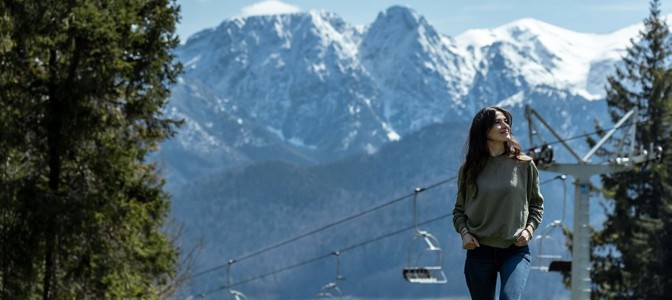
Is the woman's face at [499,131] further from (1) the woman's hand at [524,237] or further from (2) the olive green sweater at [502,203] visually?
(1) the woman's hand at [524,237]

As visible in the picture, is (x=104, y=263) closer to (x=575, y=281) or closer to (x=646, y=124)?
(x=575, y=281)

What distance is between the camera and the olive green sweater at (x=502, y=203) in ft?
23.0

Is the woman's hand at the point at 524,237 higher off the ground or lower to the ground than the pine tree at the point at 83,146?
lower

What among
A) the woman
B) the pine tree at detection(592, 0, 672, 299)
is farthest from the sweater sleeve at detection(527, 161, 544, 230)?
the pine tree at detection(592, 0, 672, 299)

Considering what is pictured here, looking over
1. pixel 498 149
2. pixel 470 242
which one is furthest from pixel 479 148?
pixel 470 242

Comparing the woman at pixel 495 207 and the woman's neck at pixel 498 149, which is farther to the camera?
the woman's neck at pixel 498 149

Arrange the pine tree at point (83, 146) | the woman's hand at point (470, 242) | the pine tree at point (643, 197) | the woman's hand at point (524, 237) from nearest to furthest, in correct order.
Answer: the woman's hand at point (524, 237) → the woman's hand at point (470, 242) → the pine tree at point (83, 146) → the pine tree at point (643, 197)

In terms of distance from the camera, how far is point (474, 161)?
284 inches

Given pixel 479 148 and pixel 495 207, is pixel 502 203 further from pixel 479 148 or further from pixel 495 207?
pixel 479 148

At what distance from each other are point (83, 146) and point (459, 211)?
17.2 m

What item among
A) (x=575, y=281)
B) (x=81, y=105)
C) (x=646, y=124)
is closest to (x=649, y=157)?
(x=575, y=281)

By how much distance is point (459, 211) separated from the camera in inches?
285

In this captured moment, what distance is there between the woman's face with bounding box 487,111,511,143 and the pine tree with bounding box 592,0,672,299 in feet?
129

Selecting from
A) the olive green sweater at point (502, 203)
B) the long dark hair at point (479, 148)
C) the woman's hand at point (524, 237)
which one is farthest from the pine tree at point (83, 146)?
the woman's hand at point (524, 237)
